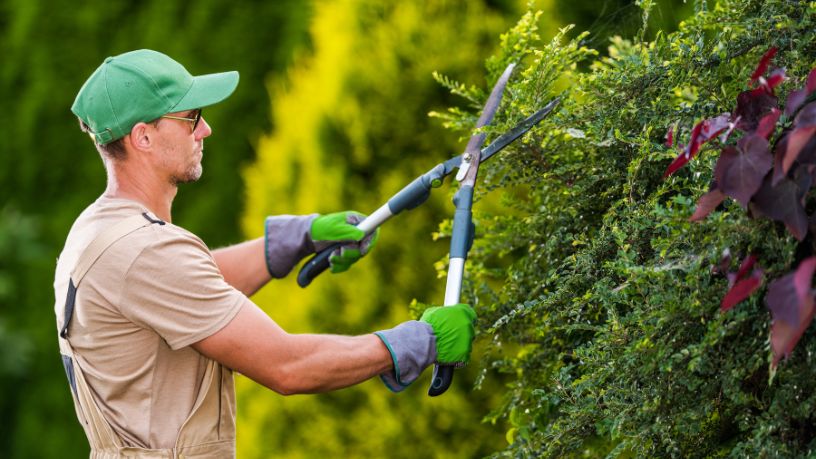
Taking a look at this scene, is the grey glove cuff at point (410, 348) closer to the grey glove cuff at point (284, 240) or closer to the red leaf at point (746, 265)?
the grey glove cuff at point (284, 240)

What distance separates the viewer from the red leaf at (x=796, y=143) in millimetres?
1448

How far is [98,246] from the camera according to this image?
2.34 meters

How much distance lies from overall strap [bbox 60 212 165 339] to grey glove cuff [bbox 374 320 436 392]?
2.09 feet

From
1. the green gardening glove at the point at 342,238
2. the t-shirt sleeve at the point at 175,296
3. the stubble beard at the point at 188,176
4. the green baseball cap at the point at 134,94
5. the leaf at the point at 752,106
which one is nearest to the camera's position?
the leaf at the point at 752,106

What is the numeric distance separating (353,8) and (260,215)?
2.92 feet

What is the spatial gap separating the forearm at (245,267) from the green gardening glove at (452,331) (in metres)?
0.90

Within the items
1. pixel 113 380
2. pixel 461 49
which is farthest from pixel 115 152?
pixel 461 49

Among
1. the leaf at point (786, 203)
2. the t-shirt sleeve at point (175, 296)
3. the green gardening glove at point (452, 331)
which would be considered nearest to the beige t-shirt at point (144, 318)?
the t-shirt sleeve at point (175, 296)

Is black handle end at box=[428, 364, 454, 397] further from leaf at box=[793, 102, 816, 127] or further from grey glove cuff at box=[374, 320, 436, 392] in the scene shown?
leaf at box=[793, 102, 816, 127]

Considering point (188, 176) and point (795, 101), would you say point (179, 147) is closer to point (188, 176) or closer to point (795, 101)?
point (188, 176)

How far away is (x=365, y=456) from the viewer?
126 inches

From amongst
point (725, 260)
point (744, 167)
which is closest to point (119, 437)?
point (725, 260)

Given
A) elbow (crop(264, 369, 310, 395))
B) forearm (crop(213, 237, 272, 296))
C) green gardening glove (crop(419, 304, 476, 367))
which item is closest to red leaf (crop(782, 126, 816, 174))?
green gardening glove (crop(419, 304, 476, 367))

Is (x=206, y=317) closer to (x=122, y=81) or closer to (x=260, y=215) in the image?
(x=122, y=81)
